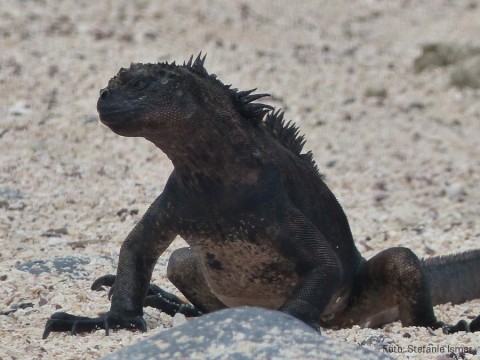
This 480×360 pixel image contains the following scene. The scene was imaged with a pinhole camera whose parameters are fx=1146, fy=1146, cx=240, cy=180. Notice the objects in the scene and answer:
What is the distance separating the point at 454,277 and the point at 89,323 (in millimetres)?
2812

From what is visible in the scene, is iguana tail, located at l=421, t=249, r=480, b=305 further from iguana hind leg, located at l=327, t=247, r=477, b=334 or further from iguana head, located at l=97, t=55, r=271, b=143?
iguana head, located at l=97, t=55, r=271, b=143

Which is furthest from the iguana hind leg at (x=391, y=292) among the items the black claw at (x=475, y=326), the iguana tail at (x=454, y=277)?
the iguana tail at (x=454, y=277)

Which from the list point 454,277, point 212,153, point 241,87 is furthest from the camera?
point 241,87

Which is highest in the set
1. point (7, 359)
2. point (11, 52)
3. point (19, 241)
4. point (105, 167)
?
point (11, 52)

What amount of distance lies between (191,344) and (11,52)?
32.4 ft

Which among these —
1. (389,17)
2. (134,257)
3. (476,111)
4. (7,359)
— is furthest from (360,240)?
(389,17)

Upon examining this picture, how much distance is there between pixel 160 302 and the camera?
22.8ft

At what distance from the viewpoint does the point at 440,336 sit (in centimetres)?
629

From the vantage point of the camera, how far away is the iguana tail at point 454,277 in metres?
7.70

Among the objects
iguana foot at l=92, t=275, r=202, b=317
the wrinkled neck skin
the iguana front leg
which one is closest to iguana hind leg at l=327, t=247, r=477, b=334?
iguana foot at l=92, t=275, r=202, b=317

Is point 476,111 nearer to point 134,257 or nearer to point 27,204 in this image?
point 27,204

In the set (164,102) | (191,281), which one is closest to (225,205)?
(164,102)

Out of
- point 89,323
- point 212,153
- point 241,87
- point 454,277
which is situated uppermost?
point 241,87

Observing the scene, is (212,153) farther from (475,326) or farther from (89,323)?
(475,326)
